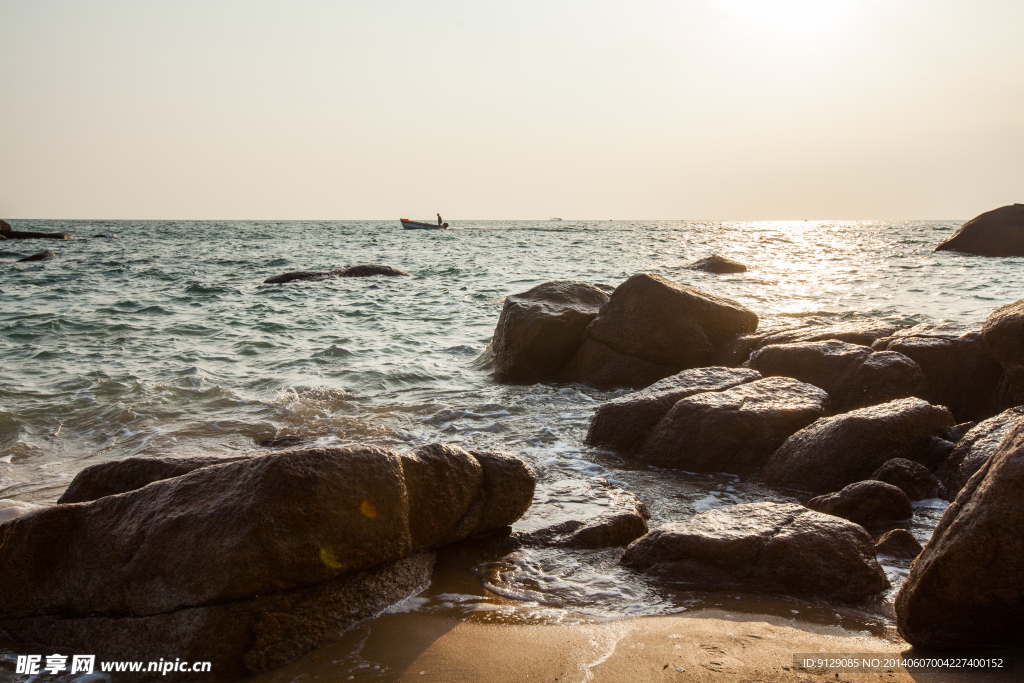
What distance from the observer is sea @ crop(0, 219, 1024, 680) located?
325 centimetres

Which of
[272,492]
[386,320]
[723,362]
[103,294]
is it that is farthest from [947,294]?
[103,294]

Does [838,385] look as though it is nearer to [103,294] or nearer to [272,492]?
[272,492]

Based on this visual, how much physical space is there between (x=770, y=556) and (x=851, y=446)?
5.63 ft

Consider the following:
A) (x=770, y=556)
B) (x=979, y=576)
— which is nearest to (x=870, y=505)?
(x=770, y=556)

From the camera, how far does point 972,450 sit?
420 centimetres

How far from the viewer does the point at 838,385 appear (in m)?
5.83

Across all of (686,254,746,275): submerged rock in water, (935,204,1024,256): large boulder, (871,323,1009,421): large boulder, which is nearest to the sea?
(686,254,746,275): submerged rock in water

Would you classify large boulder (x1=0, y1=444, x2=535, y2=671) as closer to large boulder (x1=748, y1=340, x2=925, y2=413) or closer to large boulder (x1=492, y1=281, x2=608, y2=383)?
large boulder (x1=748, y1=340, x2=925, y2=413)

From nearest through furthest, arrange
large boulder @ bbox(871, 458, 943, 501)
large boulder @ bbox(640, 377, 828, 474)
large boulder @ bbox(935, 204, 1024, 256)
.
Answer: large boulder @ bbox(871, 458, 943, 501) < large boulder @ bbox(640, 377, 828, 474) < large boulder @ bbox(935, 204, 1024, 256)

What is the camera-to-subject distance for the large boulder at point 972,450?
4086 mm

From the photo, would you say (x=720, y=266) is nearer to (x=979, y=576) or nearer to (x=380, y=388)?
(x=380, y=388)

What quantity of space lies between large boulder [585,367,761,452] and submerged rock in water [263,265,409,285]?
14283mm

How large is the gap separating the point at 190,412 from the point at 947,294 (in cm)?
1413

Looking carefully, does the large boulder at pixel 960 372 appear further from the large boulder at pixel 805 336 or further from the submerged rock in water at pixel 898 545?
the submerged rock in water at pixel 898 545
